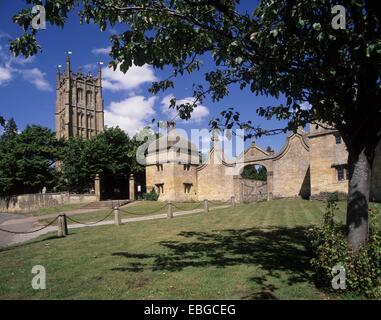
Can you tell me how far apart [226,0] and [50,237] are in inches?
489

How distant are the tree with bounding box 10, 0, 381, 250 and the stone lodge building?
1927 cm

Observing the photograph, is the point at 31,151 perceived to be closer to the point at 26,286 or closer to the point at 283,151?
the point at 283,151

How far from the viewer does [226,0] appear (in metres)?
7.32

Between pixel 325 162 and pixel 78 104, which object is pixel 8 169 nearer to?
pixel 325 162

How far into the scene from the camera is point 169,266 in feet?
27.8

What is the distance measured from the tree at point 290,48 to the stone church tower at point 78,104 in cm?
8365

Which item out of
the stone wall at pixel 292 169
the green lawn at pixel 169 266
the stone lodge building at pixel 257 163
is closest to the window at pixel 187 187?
the stone lodge building at pixel 257 163

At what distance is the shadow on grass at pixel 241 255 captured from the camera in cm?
764

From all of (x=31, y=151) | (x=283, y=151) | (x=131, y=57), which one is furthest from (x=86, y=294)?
(x=31, y=151)

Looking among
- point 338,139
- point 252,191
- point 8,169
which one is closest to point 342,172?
point 338,139

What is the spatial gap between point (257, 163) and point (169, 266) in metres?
30.9

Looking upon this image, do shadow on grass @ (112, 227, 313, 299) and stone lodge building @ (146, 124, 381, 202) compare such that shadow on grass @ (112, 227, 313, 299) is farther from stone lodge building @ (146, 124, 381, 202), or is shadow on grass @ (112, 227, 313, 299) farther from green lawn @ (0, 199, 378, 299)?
stone lodge building @ (146, 124, 381, 202)

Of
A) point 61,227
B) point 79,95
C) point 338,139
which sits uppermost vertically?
point 79,95
